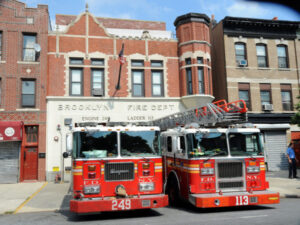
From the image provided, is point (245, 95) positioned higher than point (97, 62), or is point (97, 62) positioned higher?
point (97, 62)

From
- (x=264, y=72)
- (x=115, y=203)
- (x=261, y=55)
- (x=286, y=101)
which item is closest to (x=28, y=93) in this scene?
(x=115, y=203)

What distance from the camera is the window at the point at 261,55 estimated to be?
2142cm

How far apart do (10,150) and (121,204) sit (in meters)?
11.4

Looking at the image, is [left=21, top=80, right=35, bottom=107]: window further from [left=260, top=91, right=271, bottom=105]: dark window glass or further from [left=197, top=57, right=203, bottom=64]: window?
[left=260, top=91, right=271, bottom=105]: dark window glass

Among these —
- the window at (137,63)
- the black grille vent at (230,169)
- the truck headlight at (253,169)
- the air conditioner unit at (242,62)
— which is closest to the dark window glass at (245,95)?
the air conditioner unit at (242,62)

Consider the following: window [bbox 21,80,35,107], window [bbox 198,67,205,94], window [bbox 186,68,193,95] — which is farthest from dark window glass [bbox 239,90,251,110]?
window [bbox 21,80,35,107]

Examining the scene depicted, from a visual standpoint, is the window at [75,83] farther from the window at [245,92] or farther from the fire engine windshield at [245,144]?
the fire engine windshield at [245,144]

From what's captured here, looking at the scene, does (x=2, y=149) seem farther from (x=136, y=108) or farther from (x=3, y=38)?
(x=136, y=108)

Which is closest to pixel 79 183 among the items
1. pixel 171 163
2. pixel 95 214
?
pixel 95 214

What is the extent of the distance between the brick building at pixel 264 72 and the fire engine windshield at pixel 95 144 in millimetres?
13603

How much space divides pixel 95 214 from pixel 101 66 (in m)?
11.4

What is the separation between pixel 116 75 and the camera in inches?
739

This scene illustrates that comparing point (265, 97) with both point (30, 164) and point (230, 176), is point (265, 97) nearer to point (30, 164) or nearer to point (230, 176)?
point (230, 176)

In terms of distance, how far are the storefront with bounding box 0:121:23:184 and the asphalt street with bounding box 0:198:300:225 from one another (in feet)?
27.1
